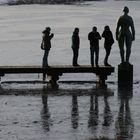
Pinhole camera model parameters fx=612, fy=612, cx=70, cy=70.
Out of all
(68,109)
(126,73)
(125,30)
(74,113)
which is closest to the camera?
(74,113)

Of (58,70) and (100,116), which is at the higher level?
(58,70)

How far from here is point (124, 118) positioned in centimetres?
1239

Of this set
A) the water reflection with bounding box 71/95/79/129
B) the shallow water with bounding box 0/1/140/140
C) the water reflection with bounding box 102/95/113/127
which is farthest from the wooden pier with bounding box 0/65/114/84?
the water reflection with bounding box 102/95/113/127

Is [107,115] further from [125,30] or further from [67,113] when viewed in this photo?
[125,30]

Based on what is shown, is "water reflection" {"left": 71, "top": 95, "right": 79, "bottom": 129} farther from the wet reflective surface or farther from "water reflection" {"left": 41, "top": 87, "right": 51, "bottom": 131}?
"water reflection" {"left": 41, "top": 87, "right": 51, "bottom": 131}

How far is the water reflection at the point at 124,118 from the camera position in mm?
11078

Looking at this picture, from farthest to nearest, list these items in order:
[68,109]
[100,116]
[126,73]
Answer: [126,73] < [68,109] < [100,116]

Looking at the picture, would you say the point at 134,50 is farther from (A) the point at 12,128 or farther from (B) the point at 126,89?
(A) the point at 12,128

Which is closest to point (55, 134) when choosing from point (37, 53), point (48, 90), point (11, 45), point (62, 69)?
point (48, 90)

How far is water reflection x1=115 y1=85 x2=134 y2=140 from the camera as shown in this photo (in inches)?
436

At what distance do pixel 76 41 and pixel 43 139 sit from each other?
8.20 m

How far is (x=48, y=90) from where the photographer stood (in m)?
16.3

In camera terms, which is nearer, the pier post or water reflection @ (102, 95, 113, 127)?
water reflection @ (102, 95, 113, 127)

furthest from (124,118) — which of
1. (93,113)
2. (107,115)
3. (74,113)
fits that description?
(74,113)
